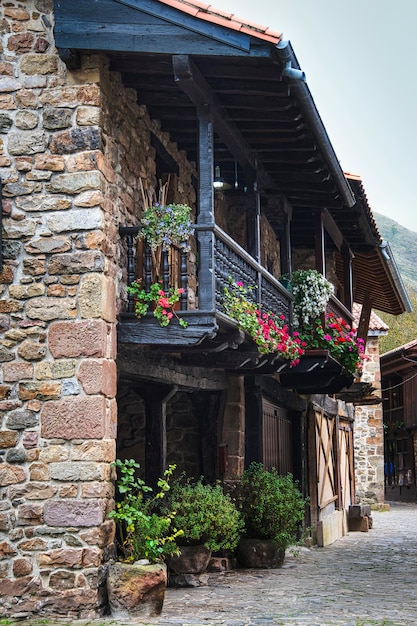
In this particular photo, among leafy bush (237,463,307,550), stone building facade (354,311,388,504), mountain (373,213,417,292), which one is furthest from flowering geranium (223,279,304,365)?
mountain (373,213,417,292)

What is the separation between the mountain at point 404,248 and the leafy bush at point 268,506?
72.4 meters

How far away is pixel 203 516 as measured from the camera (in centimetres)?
939

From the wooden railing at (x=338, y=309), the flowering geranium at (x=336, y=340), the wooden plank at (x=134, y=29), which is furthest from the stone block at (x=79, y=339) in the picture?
the wooden railing at (x=338, y=309)

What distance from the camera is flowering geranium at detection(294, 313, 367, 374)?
12.3 metres

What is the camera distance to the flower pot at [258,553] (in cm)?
1097

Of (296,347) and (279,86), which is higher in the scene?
(279,86)

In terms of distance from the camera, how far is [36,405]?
25.8 feet

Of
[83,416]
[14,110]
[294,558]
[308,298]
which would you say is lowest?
[294,558]

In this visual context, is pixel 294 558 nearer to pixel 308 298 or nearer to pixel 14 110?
pixel 308 298

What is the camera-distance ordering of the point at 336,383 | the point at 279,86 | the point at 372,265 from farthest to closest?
the point at 372,265 → the point at 336,383 → the point at 279,86

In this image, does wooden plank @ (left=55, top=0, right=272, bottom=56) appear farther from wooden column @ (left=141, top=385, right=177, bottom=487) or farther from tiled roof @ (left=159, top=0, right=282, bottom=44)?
wooden column @ (left=141, top=385, right=177, bottom=487)

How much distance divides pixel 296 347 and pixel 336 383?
9.53ft

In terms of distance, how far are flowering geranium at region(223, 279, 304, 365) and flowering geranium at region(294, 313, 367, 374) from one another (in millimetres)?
1389

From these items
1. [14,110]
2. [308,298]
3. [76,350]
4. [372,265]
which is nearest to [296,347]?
[308,298]
